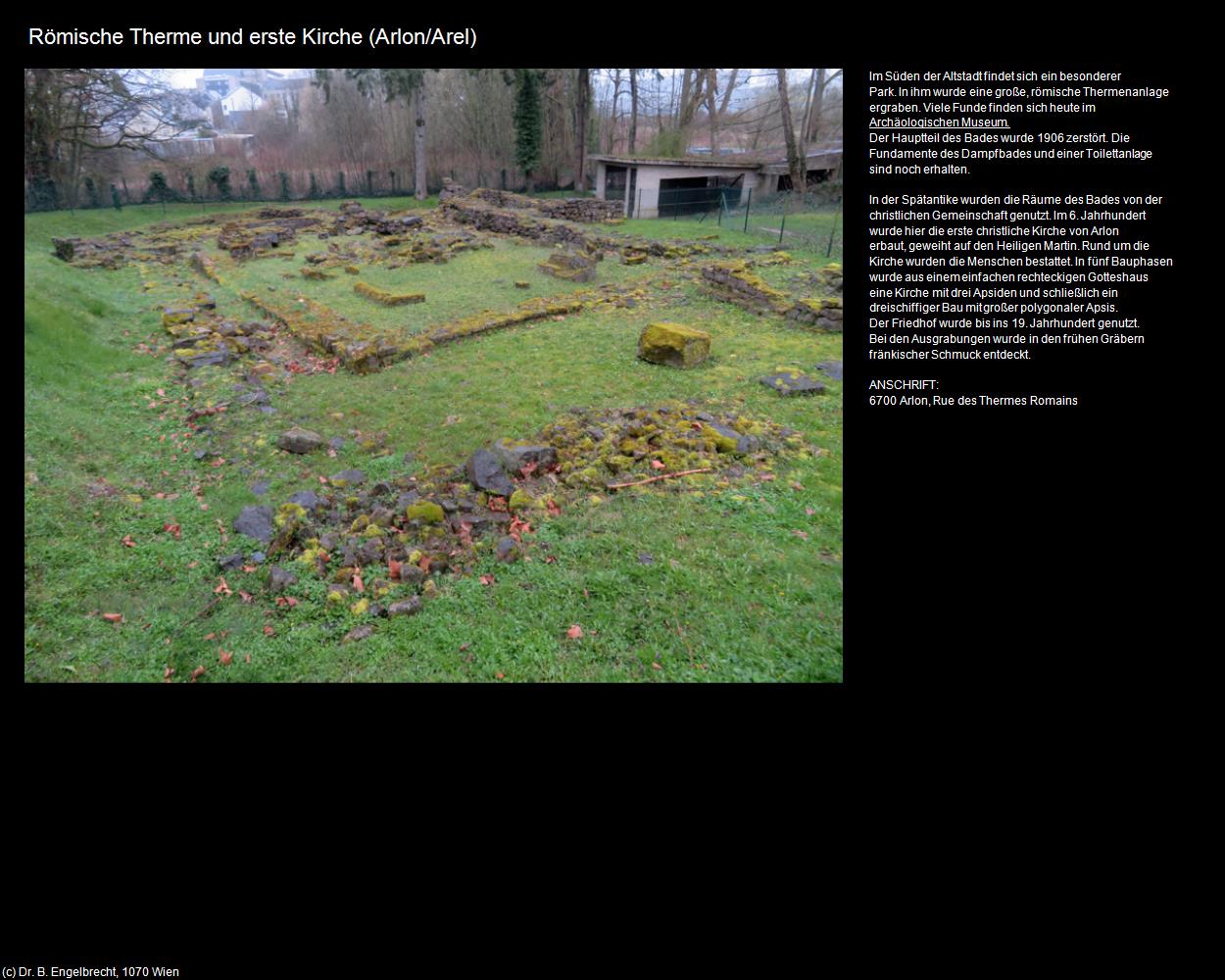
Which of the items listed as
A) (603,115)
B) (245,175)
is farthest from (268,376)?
(603,115)

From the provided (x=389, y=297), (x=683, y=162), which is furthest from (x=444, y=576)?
(x=683, y=162)

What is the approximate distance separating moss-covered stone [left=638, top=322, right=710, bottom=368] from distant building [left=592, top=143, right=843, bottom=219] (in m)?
18.3

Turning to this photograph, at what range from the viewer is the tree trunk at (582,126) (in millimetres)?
30625

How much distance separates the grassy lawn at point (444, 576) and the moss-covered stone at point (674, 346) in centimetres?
26

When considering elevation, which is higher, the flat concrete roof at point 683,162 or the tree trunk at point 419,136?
the tree trunk at point 419,136

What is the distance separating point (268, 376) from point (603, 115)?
3569 centimetres

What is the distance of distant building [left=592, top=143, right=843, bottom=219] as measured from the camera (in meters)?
25.7

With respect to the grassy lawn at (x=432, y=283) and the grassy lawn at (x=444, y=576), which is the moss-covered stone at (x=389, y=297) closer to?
the grassy lawn at (x=432, y=283)

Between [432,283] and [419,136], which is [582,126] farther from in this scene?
[432,283]

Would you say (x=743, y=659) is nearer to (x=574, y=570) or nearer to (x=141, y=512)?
(x=574, y=570)

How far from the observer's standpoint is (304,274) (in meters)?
15.3

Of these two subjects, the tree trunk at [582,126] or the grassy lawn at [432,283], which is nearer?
the grassy lawn at [432,283]

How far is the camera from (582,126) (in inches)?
1236

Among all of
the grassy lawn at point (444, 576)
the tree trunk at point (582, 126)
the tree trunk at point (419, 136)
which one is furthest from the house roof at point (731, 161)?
the grassy lawn at point (444, 576)
